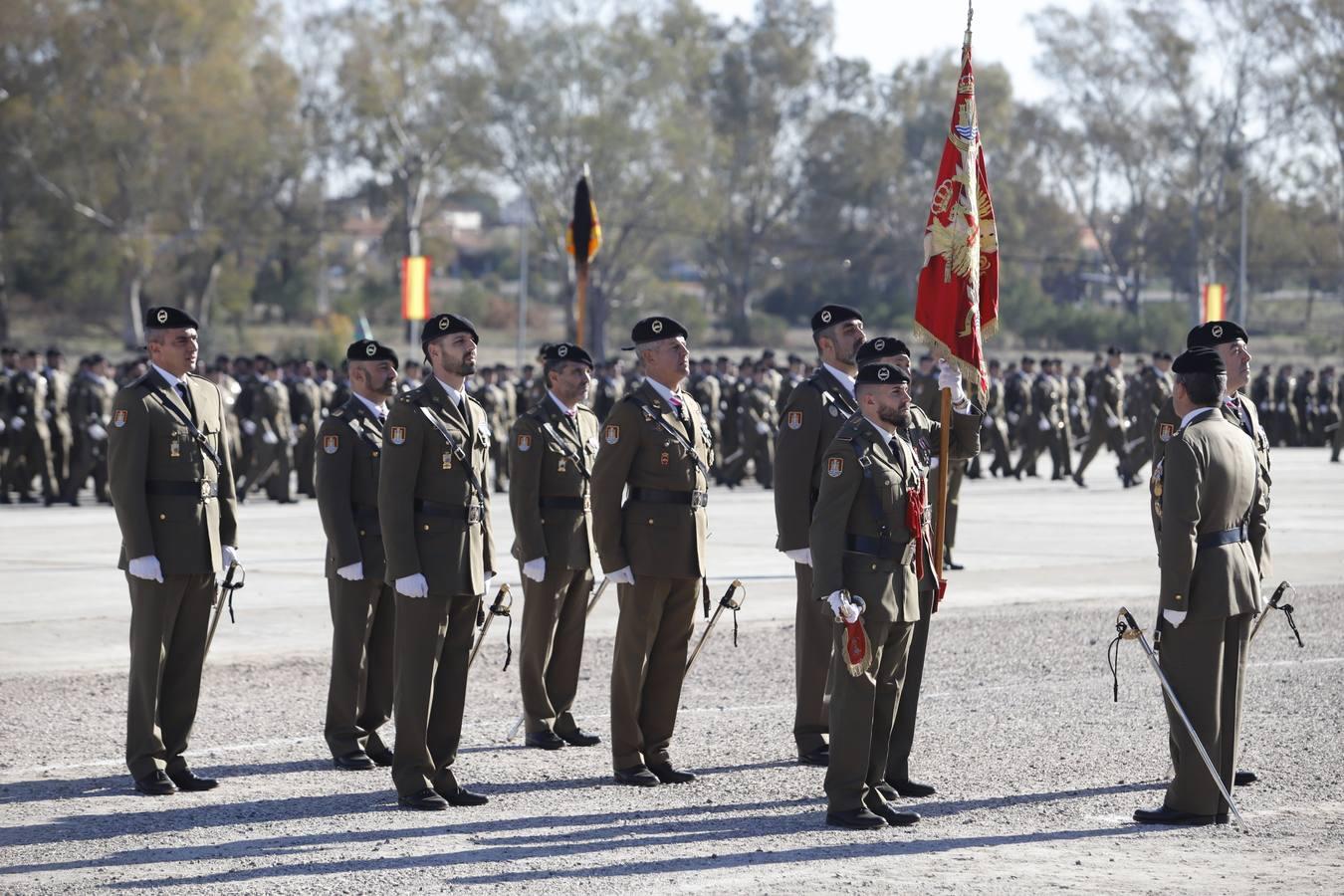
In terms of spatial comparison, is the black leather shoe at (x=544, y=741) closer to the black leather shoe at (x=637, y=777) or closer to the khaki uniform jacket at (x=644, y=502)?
the black leather shoe at (x=637, y=777)

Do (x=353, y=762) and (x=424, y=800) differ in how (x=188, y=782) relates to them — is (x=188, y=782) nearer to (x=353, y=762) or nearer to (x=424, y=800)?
(x=353, y=762)

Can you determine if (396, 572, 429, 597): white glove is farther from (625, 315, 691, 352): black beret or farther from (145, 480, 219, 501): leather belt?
(625, 315, 691, 352): black beret

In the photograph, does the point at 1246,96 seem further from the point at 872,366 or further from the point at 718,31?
the point at 872,366

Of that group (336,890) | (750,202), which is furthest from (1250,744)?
(750,202)

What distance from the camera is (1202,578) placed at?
726 centimetres

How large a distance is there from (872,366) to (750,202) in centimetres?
6035

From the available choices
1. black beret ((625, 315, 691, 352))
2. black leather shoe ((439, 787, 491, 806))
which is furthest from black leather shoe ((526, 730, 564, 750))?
black beret ((625, 315, 691, 352))

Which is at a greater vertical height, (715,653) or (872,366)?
(872,366)

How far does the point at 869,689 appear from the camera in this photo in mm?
7059

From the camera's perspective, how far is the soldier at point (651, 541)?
7980 mm

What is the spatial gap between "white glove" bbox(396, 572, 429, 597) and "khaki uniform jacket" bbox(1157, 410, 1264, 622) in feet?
9.42

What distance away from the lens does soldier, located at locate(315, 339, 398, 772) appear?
8266mm

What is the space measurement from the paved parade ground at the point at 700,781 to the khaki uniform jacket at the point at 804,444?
3.54 ft

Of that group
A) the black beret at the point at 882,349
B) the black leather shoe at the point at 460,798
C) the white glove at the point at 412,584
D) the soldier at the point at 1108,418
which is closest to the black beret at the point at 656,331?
the black beret at the point at 882,349
